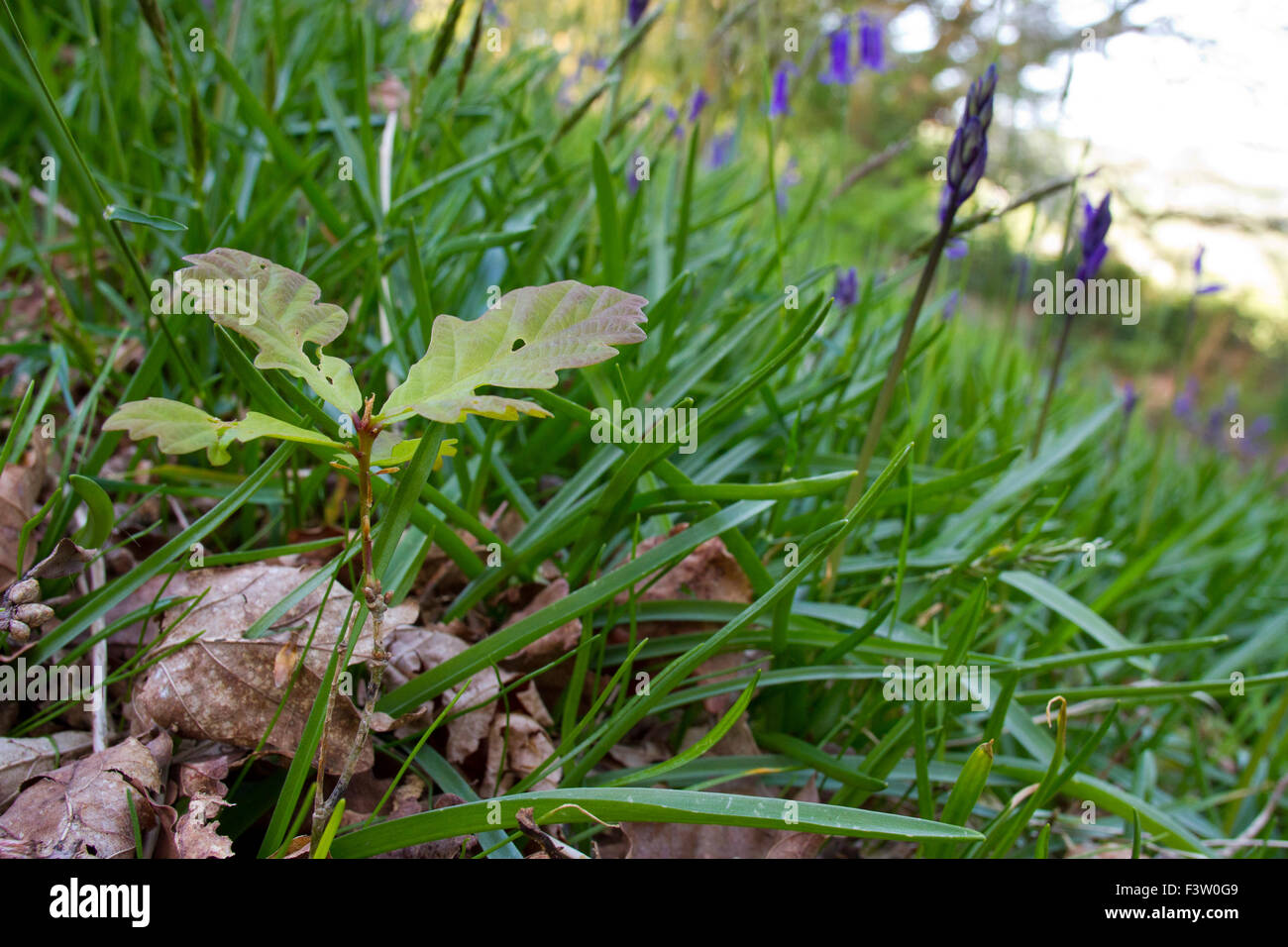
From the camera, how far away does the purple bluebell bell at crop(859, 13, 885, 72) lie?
234cm

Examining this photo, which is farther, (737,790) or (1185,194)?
(1185,194)

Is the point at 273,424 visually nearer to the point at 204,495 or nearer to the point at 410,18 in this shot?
the point at 204,495

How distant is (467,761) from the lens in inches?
39.6

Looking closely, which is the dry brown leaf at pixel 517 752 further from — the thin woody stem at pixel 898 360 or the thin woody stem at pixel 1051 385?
the thin woody stem at pixel 1051 385

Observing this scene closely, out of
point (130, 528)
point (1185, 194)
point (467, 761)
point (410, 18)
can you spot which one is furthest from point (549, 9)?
point (1185, 194)

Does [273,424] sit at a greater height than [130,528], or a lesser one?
greater

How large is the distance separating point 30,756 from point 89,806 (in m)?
0.13

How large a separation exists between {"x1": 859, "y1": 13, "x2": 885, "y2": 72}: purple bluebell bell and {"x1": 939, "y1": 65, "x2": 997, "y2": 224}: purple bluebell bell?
58.6 inches

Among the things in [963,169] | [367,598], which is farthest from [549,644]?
Result: [963,169]

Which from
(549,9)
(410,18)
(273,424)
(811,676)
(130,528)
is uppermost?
(549,9)

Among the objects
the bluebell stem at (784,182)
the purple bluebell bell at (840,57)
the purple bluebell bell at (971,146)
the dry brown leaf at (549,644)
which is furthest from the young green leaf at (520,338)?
the bluebell stem at (784,182)

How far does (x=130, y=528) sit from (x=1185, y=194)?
28.5 feet

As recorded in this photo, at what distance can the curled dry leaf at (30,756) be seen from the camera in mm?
838
